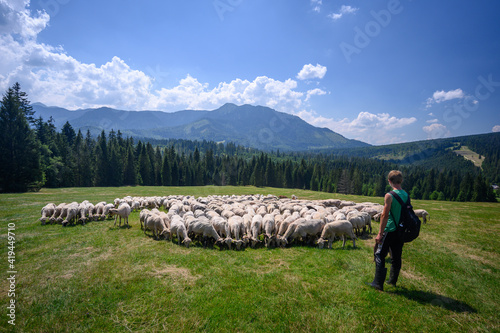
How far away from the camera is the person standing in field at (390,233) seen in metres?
6.38

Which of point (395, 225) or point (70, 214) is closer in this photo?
point (395, 225)

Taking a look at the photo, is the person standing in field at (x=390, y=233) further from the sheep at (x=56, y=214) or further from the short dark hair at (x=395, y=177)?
the sheep at (x=56, y=214)

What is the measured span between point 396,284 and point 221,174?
9465 cm

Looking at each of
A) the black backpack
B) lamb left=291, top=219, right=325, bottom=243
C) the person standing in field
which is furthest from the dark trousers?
lamb left=291, top=219, right=325, bottom=243

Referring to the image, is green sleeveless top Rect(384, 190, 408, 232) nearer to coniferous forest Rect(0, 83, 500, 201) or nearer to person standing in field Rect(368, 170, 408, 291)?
person standing in field Rect(368, 170, 408, 291)

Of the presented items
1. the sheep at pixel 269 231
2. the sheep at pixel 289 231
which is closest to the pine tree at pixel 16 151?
the sheep at pixel 269 231

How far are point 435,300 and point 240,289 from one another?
6640 millimetres

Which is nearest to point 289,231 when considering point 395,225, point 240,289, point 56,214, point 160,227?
point 240,289

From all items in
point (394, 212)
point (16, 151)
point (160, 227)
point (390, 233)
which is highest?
point (16, 151)

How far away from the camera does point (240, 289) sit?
712cm

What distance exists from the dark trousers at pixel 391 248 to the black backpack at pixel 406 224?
0.20 meters

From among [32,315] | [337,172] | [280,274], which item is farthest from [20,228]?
[337,172]

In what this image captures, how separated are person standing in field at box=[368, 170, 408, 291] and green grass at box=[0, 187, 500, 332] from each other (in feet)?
2.39

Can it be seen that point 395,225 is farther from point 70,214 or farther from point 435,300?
point 70,214
